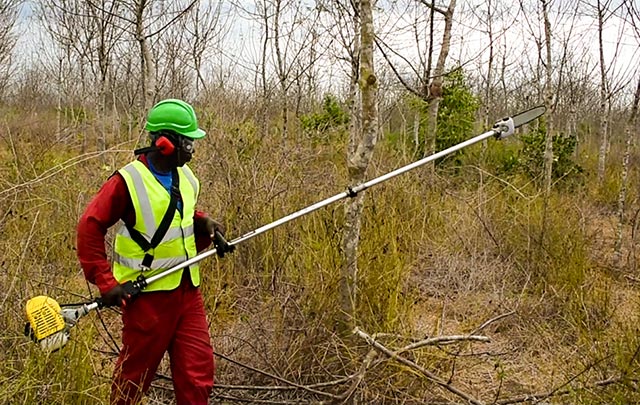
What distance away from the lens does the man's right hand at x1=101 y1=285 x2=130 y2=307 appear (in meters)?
2.62

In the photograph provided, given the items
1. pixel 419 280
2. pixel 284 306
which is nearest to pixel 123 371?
pixel 284 306

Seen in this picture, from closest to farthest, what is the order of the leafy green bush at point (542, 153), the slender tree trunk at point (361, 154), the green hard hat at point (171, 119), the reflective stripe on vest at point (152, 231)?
the reflective stripe on vest at point (152, 231), the green hard hat at point (171, 119), the slender tree trunk at point (361, 154), the leafy green bush at point (542, 153)

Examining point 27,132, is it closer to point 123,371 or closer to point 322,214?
point 322,214

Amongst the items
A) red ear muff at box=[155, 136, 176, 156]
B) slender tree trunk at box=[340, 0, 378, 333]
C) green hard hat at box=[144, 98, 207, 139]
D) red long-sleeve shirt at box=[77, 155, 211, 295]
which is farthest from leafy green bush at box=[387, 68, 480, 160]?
red long-sleeve shirt at box=[77, 155, 211, 295]

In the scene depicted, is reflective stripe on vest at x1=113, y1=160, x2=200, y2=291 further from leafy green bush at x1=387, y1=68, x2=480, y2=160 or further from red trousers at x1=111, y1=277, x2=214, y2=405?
leafy green bush at x1=387, y1=68, x2=480, y2=160

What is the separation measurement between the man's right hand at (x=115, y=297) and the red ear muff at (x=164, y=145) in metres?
0.64

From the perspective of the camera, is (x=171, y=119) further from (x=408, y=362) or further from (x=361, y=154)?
(x=408, y=362)

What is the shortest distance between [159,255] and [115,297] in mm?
302

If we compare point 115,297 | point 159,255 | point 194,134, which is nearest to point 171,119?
point 194,134

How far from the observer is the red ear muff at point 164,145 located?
9.18 ft

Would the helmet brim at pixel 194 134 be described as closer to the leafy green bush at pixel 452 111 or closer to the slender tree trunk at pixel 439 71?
the slender tree trunk at pixel 439 71

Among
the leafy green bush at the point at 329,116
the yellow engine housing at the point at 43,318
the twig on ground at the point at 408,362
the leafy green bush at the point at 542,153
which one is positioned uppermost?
the leafy green bush at the point at 329,116

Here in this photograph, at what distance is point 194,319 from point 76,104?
17254mm

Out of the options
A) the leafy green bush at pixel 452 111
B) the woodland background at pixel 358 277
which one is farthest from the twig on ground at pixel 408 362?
the leafy green bush at pixel 452 111
